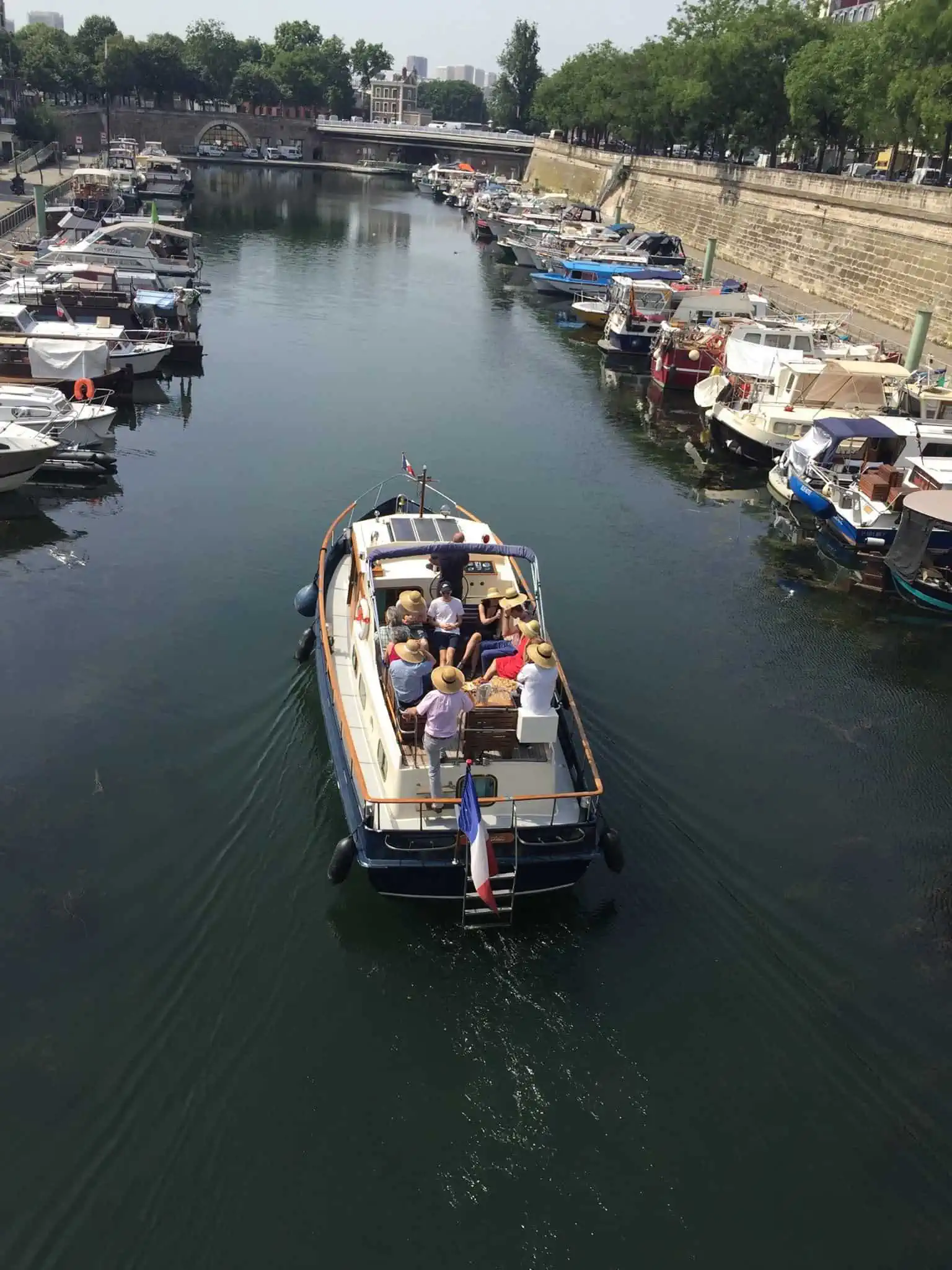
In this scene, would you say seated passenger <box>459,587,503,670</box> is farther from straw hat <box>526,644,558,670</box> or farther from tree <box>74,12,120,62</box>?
tree <box>74,12,120,62</box>

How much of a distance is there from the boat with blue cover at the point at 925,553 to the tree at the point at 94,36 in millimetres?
130853

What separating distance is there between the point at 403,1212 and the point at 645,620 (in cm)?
1210

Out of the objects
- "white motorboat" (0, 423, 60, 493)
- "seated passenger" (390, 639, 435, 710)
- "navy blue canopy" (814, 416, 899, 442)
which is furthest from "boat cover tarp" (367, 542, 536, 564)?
"navy blue canopy" (814, 416, 899, 442)

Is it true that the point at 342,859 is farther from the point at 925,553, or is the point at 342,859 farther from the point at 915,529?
the point at 915,529

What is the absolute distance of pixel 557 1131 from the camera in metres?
9.04

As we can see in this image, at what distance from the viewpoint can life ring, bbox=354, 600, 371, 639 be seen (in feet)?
43.8

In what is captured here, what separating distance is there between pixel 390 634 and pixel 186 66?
138 metres

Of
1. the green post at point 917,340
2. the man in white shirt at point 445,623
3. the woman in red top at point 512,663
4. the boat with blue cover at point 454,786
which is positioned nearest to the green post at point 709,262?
the green post at point 917,340

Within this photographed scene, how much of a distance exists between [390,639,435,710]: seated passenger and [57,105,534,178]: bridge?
12138 cm

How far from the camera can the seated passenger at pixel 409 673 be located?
11531 millimetres

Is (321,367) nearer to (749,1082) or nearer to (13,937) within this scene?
(13,937)

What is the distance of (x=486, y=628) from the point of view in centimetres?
1363

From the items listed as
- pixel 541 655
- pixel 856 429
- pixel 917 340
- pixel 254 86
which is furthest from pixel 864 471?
pixel 254 86

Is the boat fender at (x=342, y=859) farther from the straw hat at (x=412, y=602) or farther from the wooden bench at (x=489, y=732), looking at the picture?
the straw hat at (x=412, y=602)
